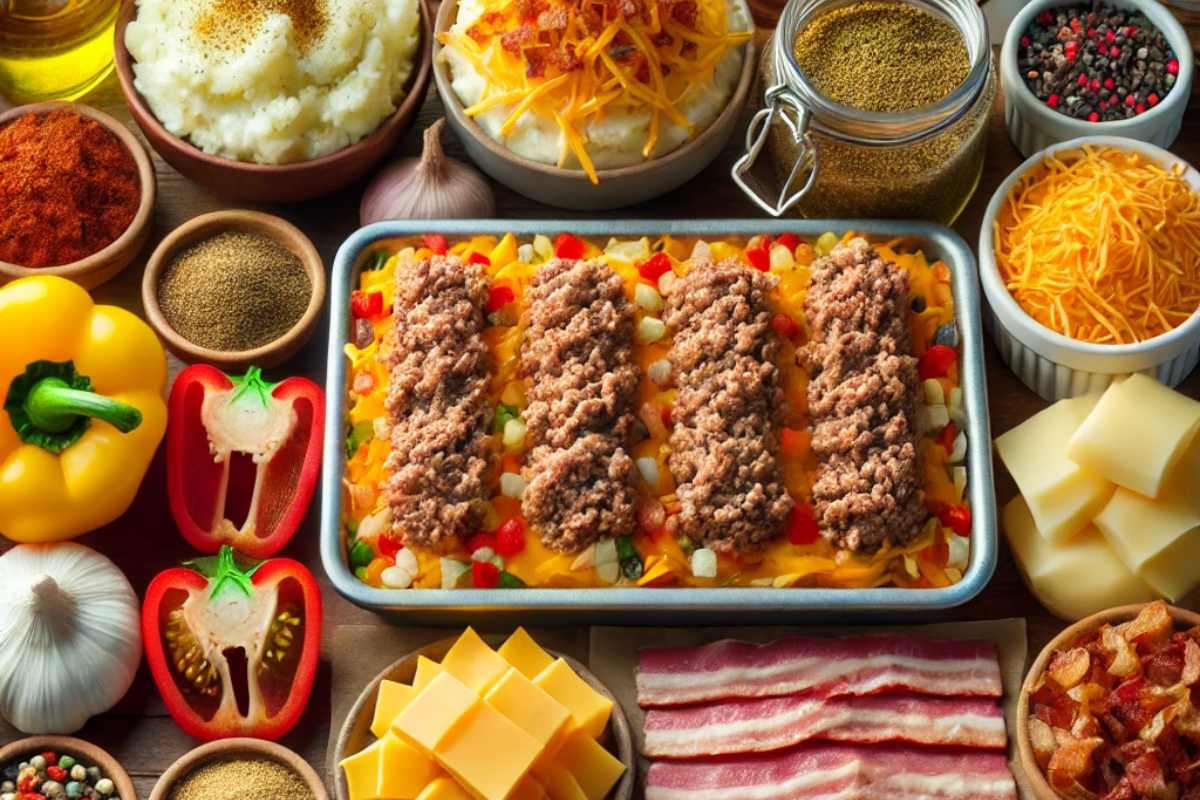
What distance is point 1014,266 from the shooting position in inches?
184

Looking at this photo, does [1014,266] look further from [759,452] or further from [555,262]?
[555,262]

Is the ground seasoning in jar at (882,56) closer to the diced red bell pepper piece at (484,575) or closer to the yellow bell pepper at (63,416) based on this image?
the diced red bell pepper piece at (484,575)

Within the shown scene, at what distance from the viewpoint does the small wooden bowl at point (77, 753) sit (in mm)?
4418

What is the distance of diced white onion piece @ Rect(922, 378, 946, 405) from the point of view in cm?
454

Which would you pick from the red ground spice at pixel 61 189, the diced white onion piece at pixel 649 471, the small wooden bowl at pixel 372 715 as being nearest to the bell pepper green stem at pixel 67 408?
the red ground spice at pixel 61 189

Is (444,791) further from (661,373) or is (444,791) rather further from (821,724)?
(661,373)

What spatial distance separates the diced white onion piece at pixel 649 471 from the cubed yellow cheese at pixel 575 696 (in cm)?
49

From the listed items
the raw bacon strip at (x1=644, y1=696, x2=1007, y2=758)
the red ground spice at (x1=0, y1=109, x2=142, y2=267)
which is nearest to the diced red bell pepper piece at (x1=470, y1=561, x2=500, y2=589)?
the raw bacon strip at (x1=644, y1=696, x2=1007, y2=758)

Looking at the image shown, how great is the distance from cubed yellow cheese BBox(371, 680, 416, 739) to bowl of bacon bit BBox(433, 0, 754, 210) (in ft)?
4.39

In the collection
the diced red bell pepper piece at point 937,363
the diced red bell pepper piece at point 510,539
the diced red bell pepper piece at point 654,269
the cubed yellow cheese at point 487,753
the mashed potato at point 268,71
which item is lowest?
the cubed yellow cheese at point 487,753

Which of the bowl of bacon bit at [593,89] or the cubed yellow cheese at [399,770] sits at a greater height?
the bowl of bacon bit at [593,89]

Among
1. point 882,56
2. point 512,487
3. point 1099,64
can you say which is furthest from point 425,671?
point 1099,64

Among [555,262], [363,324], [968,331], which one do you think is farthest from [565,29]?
[968,331]

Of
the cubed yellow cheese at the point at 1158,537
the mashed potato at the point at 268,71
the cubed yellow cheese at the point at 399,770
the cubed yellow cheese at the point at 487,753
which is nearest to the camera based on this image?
the cubed yellow cheese at the point at 487,753
